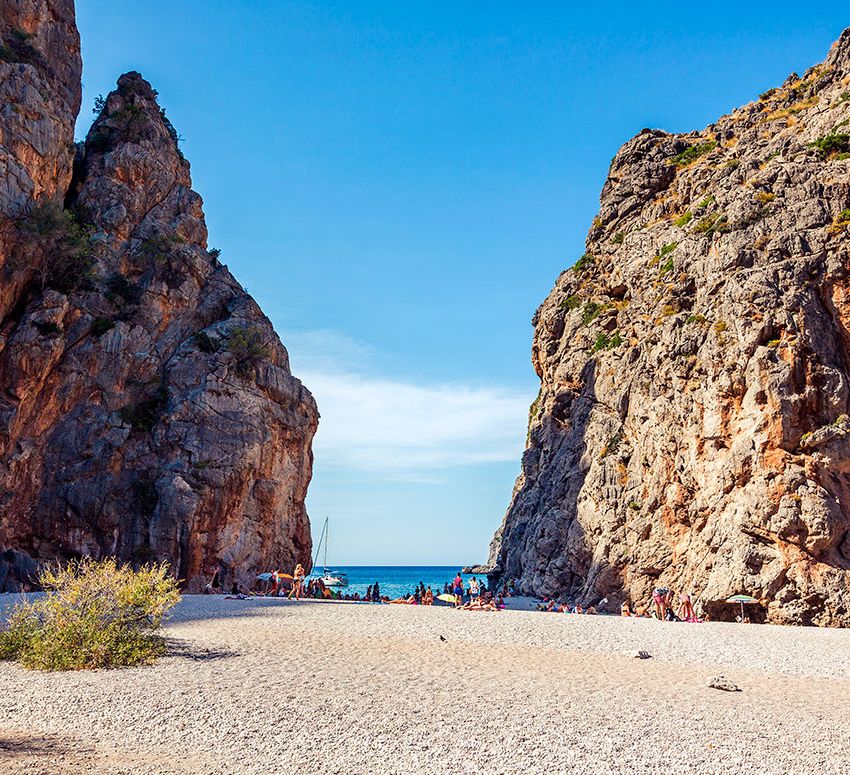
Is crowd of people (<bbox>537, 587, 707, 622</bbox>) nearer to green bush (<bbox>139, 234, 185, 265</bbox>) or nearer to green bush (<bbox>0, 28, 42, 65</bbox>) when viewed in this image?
green bush (<bbox>139, 234, 185, 265</bbox>)

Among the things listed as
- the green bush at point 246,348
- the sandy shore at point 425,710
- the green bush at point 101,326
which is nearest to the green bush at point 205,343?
the green bush at point 246,348

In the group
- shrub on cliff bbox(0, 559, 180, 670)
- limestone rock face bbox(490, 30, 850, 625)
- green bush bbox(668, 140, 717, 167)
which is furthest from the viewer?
green bush bbox(668, 140, 717, 167)

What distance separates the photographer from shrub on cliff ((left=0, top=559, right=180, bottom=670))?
15.5 m

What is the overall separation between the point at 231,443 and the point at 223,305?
14.2m

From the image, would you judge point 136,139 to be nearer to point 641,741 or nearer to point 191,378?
point 191,378

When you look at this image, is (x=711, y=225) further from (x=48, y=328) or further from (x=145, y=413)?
(x=48, y=328)

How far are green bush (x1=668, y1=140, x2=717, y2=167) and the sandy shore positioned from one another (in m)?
44.5

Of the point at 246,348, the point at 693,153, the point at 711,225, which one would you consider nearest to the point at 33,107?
the point at 246,348

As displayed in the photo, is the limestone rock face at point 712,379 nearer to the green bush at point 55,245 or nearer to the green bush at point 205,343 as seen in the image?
the green bush at point 205,343

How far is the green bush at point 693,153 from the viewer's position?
182 feet

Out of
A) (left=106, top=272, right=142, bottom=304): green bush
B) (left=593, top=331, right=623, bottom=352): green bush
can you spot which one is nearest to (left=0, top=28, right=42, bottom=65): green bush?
(left=106, top=272, right=142, bottom=304): green bush

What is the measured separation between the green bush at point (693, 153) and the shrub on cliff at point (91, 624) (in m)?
52.2

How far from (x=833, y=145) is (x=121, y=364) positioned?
1872 inches

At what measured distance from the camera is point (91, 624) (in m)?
16.0
